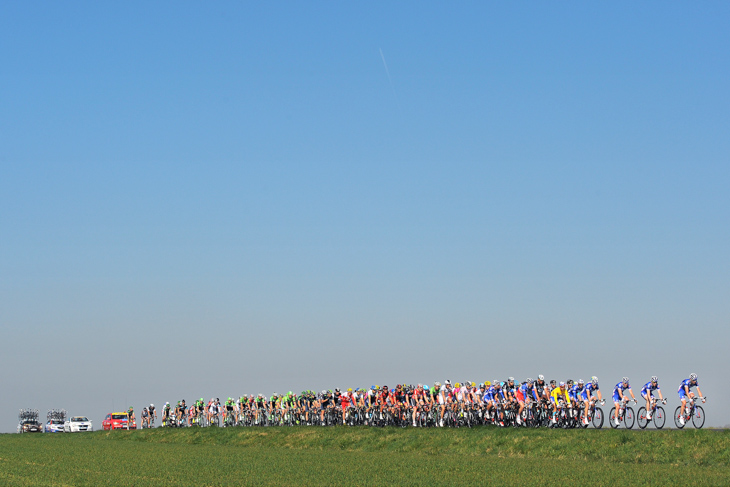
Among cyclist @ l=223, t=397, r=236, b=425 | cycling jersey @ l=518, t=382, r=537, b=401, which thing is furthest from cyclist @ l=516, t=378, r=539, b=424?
cyclist @ l=223, t=397, r=236, b=425

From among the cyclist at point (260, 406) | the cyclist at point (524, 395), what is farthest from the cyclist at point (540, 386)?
the cyclist at point (260, 406)

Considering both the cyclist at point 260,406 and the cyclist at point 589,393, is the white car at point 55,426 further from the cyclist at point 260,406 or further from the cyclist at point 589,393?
the cyclist at point 589,393

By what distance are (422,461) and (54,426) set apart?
64.2 metres

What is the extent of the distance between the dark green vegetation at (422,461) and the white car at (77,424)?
1545 inches

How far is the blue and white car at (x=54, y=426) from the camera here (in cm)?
8584

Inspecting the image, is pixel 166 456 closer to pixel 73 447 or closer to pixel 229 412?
pixel 73 447

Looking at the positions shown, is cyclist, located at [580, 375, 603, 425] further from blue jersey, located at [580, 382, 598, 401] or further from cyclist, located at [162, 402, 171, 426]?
cyclist, located at [162, 402, 171, 426]

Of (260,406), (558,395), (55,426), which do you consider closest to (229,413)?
(260,406)

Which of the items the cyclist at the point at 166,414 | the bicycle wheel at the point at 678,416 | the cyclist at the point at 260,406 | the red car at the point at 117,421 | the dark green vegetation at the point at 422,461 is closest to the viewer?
the dark green vegetation at the point at 422,461

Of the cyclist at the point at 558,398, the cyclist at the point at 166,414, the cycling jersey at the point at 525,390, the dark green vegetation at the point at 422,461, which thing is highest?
the cyclist at the point at 166,414

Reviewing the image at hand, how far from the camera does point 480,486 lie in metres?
24.0

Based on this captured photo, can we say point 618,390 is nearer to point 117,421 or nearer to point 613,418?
point 613,418

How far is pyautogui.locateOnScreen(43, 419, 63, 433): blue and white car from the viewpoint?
85.8 m

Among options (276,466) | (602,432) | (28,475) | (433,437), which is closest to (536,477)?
(602,432)
